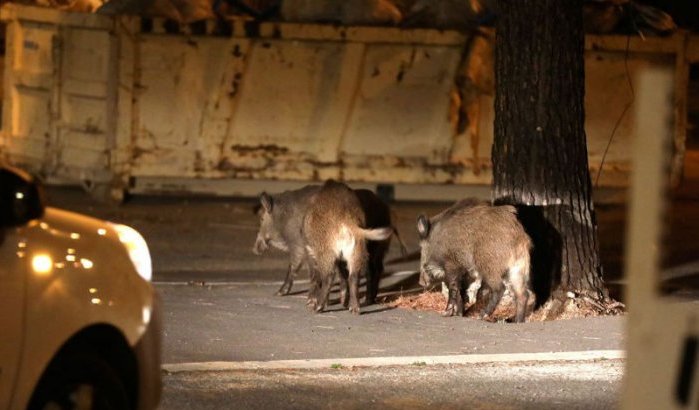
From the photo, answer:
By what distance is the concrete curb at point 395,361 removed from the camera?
9.15 m

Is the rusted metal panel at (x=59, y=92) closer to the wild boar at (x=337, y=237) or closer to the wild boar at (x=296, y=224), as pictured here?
the wild boar at (x=296, y=224)

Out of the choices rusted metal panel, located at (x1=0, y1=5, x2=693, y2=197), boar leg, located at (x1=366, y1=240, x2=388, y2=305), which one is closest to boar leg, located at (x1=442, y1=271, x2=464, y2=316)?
boar leg, located at (x1=366, y1=240, x2=388, y2=305)

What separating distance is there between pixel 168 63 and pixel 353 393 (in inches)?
352

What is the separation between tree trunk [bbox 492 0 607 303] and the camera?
11.5 metres

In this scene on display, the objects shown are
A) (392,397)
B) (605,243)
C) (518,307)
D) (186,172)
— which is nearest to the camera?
(392,397)

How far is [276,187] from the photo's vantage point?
17281 mm

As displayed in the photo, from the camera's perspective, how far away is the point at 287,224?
12.3 m

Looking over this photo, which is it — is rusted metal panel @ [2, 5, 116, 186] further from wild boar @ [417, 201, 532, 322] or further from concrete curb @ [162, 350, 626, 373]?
concrete curb @ [162, 350, 626, 373]

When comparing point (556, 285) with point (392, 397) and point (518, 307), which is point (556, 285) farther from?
point (392, 397)

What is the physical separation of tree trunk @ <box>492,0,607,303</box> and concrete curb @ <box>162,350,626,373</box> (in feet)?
5.62

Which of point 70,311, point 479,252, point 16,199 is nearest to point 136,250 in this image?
point 70,311

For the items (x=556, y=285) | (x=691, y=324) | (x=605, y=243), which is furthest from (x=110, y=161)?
(x=691, y=324)

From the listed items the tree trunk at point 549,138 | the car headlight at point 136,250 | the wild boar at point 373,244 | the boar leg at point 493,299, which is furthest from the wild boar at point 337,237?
the car headlight at point 136,250

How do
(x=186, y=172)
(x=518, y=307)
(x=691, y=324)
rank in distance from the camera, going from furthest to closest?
(x=186, y=172) → (x=518, y=307) → (x=691, y=324)
